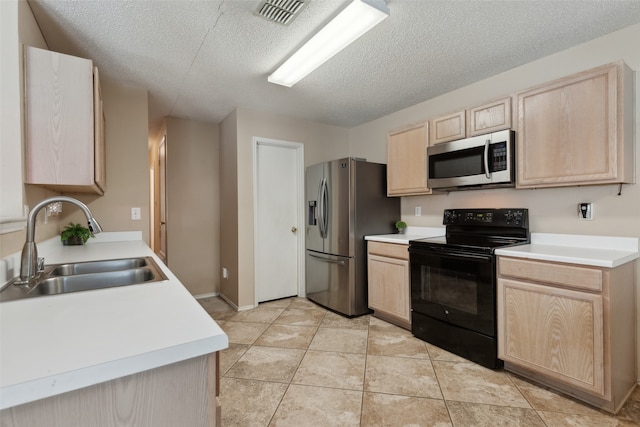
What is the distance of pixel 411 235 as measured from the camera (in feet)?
11.2

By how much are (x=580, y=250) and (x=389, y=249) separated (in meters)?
1.46

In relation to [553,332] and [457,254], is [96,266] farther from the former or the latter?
[553,332]

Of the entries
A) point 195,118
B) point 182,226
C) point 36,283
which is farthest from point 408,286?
point 195,118

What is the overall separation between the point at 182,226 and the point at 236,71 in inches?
88.2

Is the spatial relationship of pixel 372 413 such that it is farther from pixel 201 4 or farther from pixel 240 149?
pixel 240 149

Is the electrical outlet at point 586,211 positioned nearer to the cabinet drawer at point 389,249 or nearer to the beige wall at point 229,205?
the cabinet drawer at point 389,249

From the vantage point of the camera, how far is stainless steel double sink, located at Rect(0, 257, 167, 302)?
1.24 meters

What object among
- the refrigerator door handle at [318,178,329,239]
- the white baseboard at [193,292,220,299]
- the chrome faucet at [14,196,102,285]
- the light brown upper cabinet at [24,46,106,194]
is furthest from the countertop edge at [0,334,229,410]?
the white baseboard at [193,292,220,299]

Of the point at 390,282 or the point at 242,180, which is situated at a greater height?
the point at 242,180

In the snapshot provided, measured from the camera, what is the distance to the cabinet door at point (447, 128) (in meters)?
2.68

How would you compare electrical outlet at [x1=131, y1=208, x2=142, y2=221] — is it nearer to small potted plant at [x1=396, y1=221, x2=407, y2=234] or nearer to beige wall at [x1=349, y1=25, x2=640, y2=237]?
small potted plant at [x1=396, y1=221, x2=407, y2=234]

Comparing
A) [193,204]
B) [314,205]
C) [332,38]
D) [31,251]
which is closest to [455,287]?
[314,205]

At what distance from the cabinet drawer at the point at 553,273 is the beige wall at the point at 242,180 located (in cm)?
260

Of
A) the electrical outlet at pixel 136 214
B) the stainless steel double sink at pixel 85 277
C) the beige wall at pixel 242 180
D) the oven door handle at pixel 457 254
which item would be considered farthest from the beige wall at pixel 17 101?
the oven door handle at pixel 457 254
